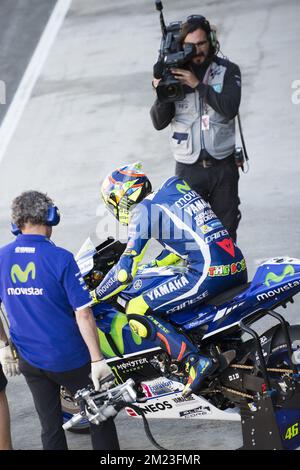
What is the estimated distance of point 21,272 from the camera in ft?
21.4

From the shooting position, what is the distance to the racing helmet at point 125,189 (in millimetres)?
7371

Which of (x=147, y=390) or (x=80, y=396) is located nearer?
(x=80, y=396)

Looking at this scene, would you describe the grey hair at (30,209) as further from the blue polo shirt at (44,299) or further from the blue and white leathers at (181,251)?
the blue and white leathers at (181,251)

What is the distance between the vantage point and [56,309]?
21.4 feet

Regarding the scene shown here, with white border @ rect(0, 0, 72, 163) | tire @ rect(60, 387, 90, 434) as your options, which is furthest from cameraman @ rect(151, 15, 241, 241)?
white border @ rect(0, 0, 72, 163)

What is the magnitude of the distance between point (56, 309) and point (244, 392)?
140cm

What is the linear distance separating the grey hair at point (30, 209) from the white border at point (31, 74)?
23.3 feet

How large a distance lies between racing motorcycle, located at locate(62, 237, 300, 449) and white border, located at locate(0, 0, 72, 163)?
655cm

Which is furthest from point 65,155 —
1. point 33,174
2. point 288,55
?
point 288,55

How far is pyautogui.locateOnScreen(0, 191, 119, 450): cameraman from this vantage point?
21.2ft

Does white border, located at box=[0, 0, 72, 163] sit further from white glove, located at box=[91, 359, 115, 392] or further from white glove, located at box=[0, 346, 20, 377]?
white glove, located at box=[91, 359, 115, 392]

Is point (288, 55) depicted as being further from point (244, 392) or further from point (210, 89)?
point (244, 392)

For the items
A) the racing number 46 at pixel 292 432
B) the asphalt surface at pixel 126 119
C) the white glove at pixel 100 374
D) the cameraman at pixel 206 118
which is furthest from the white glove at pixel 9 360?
the cameraman at pixel 206 118

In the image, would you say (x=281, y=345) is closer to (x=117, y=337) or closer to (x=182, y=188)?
(x=117, y=337)
